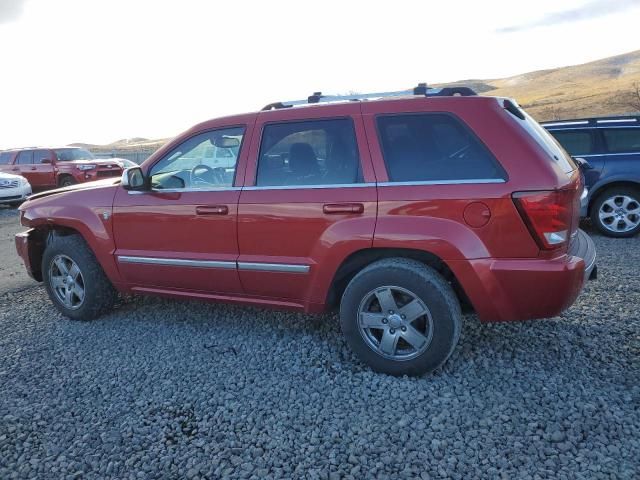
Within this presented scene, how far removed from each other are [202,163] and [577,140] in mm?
6046

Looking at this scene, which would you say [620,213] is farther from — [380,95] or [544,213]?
[380,95]

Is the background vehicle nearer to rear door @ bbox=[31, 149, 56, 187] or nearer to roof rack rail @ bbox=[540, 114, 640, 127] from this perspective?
rear door @ bbox=[31, 149, 56, 187]

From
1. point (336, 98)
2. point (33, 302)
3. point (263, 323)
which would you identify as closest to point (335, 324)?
point (263, 323)

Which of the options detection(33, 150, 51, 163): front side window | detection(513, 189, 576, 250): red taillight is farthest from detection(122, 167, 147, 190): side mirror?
detection(33, 150, 51, 163): front side window

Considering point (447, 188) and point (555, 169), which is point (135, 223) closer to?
point (447, 188)

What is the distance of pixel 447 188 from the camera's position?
2943mm

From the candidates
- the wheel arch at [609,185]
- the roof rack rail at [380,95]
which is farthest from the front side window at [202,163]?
the wheel arch at [609,185]

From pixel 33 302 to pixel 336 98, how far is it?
3.89 metres

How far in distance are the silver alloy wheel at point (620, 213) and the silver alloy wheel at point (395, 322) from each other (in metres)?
5.32

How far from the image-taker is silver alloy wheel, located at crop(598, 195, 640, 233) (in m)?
6.93

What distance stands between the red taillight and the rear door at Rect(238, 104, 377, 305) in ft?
2.96

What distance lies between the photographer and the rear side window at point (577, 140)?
7199mm

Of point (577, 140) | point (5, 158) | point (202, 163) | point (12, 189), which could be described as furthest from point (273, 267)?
point (5, 158)

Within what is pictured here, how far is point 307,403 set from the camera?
294 centimetres
